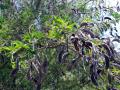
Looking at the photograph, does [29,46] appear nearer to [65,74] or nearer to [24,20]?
[65,74]

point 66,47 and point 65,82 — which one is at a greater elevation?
point 66,47

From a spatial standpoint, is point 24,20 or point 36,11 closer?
point 24,20

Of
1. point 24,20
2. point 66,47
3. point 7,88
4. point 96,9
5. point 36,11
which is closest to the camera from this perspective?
point 66,47

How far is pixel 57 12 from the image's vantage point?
265 inches

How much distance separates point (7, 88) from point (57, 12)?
1889 millimetres

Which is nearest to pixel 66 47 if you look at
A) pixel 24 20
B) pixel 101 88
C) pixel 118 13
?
pixel 101 88

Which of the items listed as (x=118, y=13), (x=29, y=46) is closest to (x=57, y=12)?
(x=118, y=13)

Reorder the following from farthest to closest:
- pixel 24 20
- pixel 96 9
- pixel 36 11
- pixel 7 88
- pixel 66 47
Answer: pixel 96 9, pixel 36 11, pixel 24 20, pixel 7 88, pixel 66 47

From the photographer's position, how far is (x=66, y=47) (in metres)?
3.69

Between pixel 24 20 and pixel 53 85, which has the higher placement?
pixel 24 20

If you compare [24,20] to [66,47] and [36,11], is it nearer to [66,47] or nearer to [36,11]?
[36,11]

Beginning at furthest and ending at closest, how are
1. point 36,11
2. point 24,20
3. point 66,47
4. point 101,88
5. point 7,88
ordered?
point 36,11 → point 24,20 → point 7,88 → point 101,88 → point 66,47

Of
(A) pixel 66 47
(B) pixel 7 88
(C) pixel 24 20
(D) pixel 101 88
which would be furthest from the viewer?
(C) pixel 24 20

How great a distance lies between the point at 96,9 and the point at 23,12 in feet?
5.34
